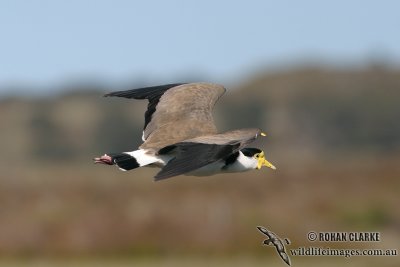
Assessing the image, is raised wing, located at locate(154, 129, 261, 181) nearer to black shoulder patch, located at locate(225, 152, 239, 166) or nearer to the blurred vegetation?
black shoulder patch, located at locate(225, 152, 239, 166)

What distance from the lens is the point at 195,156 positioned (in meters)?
14.0

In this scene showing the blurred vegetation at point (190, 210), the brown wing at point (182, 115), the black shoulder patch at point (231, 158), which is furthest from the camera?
the blurred vegetation at point (190, 210)

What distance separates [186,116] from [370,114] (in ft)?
459

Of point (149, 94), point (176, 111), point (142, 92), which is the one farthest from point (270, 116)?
point (176, 111)

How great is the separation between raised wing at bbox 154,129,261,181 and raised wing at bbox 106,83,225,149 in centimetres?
66

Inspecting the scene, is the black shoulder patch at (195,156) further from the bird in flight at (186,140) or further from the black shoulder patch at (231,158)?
the black shoulder patch at (231,158)

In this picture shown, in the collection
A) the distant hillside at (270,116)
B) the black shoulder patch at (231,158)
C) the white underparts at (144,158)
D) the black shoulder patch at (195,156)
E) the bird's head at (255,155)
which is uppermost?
the black shoulder patch at (195,156)

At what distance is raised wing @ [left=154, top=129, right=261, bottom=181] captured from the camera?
45.1ft

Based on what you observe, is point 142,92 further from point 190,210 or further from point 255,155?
point 190,210

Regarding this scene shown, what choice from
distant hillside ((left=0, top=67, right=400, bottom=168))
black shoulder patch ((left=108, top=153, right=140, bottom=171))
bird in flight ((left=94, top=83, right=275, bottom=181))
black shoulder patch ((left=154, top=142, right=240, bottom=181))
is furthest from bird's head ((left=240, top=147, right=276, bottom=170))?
distant hillside ((left=0, top=67, right=400, bottom=168))

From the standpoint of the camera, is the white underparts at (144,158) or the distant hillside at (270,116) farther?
the distant hillside at (270,116)

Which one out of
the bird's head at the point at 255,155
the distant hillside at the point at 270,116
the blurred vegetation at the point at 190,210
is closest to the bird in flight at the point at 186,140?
the bird's head at the point at 255,155

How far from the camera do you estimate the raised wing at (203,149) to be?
541 inches

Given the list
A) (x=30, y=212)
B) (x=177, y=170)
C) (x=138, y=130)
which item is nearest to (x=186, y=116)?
(x=177, y=170)
